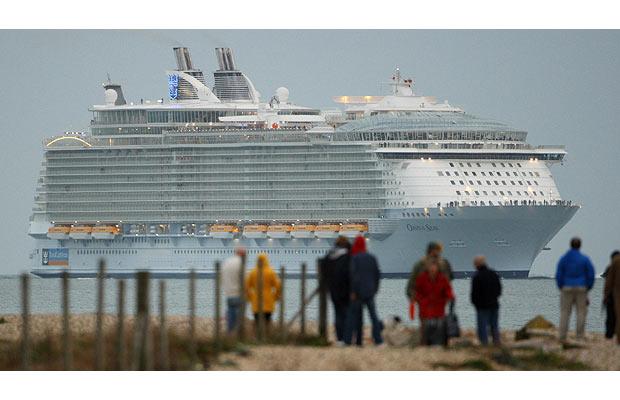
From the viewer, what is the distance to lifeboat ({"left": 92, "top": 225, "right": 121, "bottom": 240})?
8569 cm

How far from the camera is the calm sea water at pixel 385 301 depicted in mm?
46469

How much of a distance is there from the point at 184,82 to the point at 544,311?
136 ft

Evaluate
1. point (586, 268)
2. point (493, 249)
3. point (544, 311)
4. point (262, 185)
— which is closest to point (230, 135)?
point (262, 185)

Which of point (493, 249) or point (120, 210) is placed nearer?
point (493, 249)

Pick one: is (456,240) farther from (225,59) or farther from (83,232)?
(225,59)

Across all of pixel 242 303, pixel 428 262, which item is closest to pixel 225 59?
pixel 242 303

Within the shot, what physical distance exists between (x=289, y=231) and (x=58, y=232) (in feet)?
35.4

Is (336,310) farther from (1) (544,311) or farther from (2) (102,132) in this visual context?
(2) (102,132)

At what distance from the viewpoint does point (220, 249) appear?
83750 mm

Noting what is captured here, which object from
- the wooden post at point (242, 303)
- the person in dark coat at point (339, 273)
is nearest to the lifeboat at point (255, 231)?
the person in dark coat at point (339, 273)

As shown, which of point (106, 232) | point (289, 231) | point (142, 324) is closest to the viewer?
point (142, 324)

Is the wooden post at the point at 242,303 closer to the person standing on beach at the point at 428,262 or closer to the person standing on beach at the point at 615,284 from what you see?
the person standing on beach at the point at 428,262

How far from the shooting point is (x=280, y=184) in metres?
83.3

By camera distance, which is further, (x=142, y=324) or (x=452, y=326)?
(x=452, y=326)
